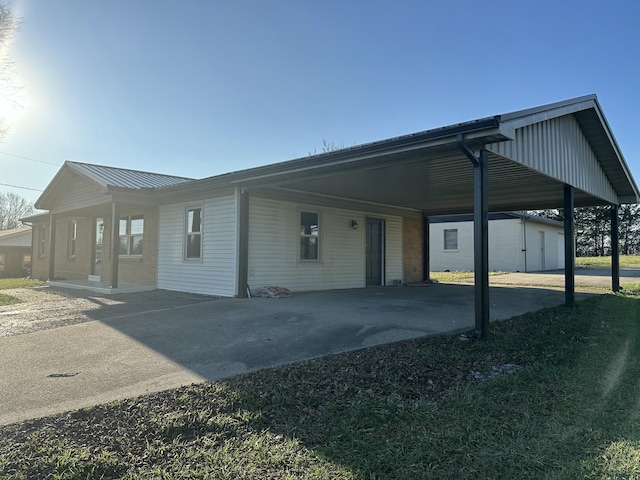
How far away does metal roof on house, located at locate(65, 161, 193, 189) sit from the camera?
11.5m

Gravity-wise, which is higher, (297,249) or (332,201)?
(332,201)

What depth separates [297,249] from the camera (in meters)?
11.3

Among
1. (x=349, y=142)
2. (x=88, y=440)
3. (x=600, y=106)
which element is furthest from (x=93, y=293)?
(x=349, y=142)

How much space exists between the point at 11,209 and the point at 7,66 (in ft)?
190

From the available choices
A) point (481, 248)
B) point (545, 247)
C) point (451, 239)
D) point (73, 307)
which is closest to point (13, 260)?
point (73, 307)

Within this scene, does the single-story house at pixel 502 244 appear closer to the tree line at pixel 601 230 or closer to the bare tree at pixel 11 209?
the tree line at pixel 601 230

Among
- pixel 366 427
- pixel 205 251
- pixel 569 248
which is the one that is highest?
pixel 569 248

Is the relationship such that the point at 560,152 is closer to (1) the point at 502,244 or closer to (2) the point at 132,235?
(2) the point at 132,235

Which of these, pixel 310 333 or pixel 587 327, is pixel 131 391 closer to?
pixel 310 333

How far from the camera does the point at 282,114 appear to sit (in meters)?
15.5

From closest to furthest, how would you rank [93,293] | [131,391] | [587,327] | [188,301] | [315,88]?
[131,391] → [587,327] → [188,301] → [93,293] → [315,88]

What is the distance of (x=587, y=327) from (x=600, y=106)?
219 inches

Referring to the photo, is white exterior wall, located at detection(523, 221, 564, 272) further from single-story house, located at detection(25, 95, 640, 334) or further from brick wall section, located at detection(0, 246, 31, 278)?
brick wall section, located at detection(0, 246, 31, 278)

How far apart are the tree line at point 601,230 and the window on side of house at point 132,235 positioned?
138 feet
